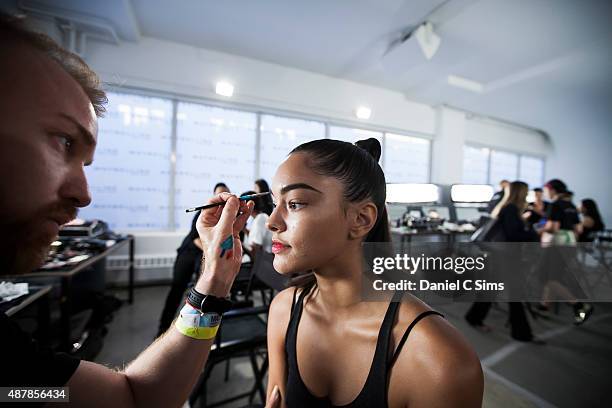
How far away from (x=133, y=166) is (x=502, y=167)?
8.94 m

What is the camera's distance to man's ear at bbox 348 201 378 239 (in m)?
0.79

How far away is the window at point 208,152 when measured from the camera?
4.25 metres

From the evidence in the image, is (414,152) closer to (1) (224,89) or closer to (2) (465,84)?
(2) (465,84)

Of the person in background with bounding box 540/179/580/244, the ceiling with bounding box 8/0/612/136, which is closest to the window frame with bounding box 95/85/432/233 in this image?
the ceiling with bounding box 8/0/612/136

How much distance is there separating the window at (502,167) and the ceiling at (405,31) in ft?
7.54

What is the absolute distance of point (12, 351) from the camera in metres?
0.57

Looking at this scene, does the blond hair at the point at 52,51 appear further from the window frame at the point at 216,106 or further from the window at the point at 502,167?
the window at the point at 502,167

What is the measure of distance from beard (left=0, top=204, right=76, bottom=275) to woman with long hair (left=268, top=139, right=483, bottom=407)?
1.56 feet

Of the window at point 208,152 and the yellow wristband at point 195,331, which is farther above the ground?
the window at point 208,152

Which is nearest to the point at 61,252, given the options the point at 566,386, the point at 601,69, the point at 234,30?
the point at 234,30

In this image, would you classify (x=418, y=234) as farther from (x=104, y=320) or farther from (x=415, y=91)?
(x=104, y=320)

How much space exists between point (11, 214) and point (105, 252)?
2.87m

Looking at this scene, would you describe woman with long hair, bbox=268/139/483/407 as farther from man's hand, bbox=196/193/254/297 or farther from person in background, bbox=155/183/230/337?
person in background, bbox=155/183/230/337

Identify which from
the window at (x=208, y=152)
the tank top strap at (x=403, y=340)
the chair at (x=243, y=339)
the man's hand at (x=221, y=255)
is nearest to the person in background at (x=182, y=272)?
the chair at (x=243, y=339)
